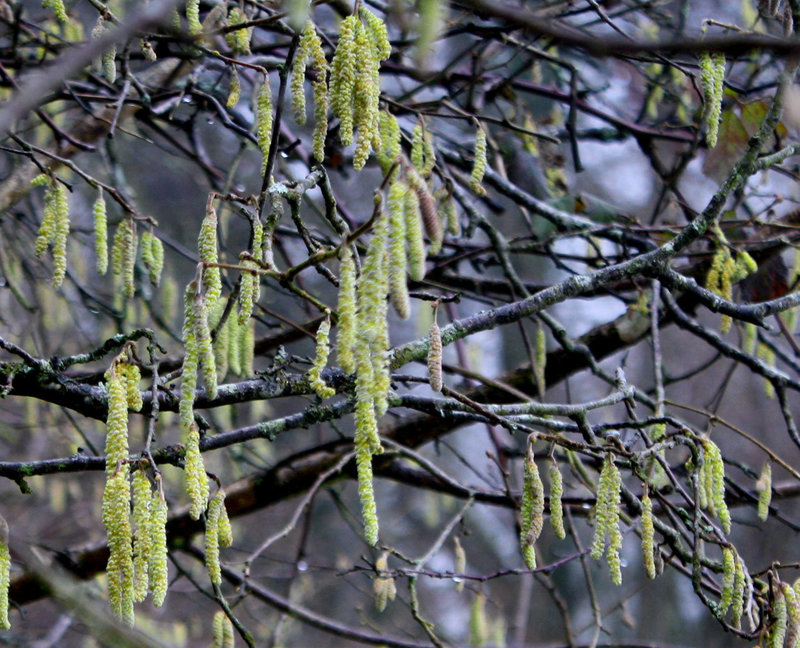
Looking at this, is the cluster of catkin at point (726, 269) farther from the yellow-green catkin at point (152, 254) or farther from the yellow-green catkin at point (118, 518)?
the yellow-green catkin at point (118, 518)

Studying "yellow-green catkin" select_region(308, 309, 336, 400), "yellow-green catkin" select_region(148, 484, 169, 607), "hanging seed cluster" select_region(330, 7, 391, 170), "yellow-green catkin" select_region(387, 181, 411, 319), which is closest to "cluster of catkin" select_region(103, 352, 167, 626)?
"yellow-green catkin" select_region(148, 484, 169, 607)

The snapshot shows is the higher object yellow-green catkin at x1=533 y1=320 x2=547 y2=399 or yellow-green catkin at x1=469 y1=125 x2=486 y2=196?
yellow-green catkin at x1=469 y1=125 x2=486 y2=196

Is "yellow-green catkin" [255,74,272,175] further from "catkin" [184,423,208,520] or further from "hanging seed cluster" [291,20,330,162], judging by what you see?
"catkin" [184,423,208,520]

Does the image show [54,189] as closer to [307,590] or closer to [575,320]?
[307,590]

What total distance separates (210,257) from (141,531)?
435mm

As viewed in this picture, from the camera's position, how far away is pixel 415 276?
1.18m

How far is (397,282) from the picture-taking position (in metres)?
1.17

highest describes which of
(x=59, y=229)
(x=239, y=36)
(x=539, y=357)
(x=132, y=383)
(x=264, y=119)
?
(x=239, y=36)

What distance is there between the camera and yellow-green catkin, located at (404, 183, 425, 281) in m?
1.17

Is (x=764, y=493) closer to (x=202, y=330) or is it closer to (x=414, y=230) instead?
(x=414, y=230)

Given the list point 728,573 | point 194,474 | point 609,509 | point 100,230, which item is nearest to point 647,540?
point 609,509

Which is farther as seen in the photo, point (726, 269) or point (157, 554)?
point (726, 269)

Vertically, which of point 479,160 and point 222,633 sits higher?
point 479,160

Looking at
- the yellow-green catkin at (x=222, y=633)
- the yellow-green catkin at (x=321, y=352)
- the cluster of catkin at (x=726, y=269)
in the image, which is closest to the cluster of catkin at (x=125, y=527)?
the yellow-green catkin at (x=321, y=352)
